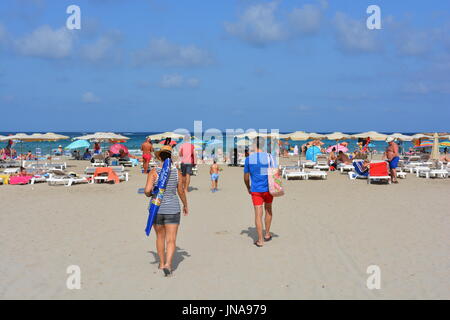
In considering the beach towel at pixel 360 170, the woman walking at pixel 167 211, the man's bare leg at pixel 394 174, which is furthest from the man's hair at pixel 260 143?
the beach towel at pixel 360 170

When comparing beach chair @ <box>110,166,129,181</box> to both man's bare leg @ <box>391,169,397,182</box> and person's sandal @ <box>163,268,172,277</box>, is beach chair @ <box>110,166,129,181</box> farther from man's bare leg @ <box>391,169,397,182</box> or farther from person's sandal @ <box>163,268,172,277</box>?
person's sandal @ <box>163,268,172,277</box>

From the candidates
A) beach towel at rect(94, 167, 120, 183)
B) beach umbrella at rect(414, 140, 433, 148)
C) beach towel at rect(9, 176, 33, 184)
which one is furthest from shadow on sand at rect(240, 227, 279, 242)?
Result: beach umbrella at rect(414, 140, 433, 148)

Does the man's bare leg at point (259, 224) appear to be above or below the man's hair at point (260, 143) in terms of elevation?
below

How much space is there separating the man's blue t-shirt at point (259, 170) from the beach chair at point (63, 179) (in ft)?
28.2

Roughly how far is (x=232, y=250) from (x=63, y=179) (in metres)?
8.88

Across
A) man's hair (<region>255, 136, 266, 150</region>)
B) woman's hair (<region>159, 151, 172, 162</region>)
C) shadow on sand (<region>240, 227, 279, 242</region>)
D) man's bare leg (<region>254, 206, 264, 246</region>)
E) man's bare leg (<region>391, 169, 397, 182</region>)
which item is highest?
man's hair (<region>255, 136, 266, 150</region>)

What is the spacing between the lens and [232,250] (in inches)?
215

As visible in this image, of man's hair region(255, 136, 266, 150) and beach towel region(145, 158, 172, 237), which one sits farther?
man's hair region(255, 136, 266, 150)

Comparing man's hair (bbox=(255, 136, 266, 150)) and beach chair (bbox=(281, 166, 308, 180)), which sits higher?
man's hair (bbox=(255, 136, 266, 150))

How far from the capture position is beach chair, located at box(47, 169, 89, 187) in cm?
1273

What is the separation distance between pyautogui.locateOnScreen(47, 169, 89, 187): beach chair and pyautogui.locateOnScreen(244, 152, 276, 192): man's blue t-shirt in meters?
8.59

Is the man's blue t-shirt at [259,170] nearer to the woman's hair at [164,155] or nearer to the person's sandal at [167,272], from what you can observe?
the woman's hair at [164,155]

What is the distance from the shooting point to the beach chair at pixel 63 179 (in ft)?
41.8
